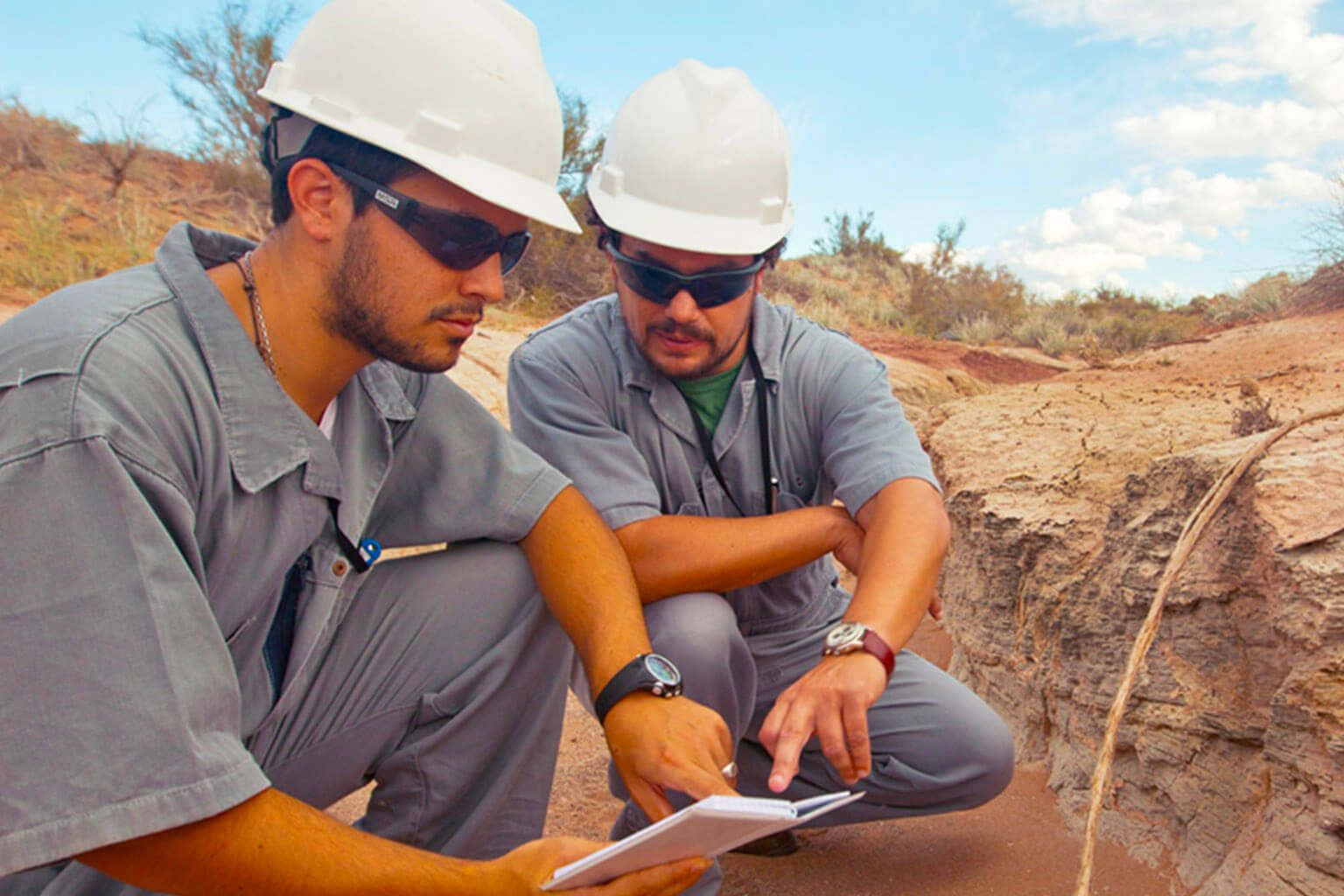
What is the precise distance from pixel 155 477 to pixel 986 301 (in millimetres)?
14366

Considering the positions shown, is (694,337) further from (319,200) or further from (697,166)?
(319,200)

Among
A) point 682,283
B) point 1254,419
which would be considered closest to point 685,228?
point 682,283

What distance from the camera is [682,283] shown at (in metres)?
2.69

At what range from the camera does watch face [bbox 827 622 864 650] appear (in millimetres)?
2234

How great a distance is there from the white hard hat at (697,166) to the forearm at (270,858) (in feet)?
5.47

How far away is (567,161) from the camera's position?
14.0m

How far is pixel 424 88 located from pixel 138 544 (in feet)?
3.71

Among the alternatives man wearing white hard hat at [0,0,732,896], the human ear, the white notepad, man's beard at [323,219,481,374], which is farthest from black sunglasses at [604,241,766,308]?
the white notepad

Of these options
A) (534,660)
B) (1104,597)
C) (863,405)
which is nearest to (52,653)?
(534,660)

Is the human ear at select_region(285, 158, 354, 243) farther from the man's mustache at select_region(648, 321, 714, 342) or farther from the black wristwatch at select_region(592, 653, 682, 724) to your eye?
the black wristwatch at select_region(592, 653, 682, 724)

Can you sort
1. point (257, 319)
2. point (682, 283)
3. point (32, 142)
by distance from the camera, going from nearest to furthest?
point (257, 319), point (682, 283), point (32, 142)

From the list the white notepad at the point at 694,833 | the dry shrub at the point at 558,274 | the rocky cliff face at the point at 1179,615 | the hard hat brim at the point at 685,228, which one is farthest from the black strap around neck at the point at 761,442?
the dry shrub at the point at 558,274

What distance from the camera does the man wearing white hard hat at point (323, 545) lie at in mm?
1413

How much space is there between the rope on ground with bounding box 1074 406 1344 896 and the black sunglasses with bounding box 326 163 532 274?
5.15 ft
